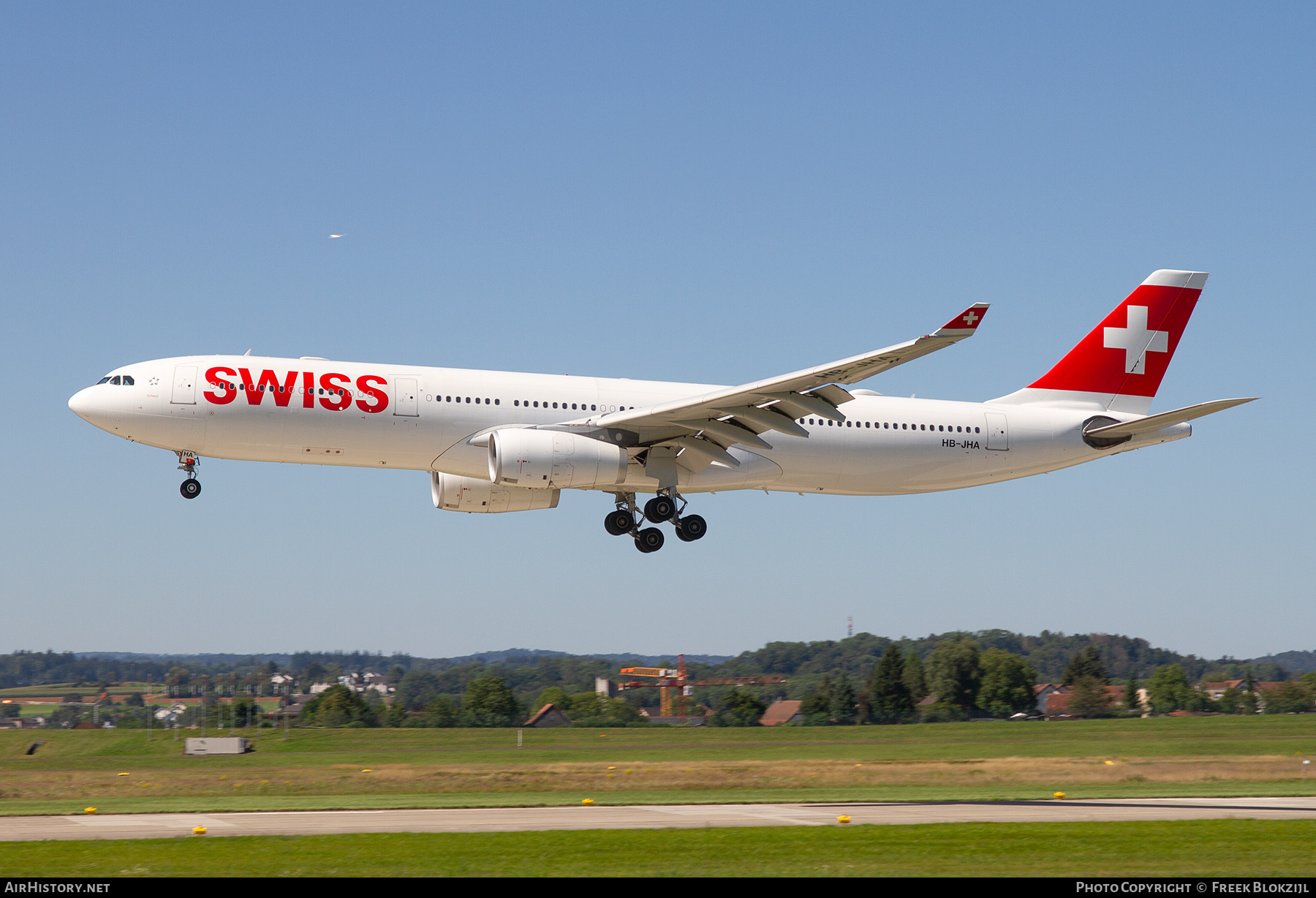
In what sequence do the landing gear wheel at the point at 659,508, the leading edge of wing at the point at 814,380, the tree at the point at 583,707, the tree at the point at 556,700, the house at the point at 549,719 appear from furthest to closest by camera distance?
1. the tree at the point at 556,700
2. the tree at the point at 583,707
3. the house at the point at 549,719
4. the landing gear wheel at the point at 659,508
5. the leading edge of wing at the point at 814,380

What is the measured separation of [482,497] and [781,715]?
22.1 meters

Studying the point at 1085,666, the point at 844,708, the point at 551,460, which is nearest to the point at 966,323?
the point at 551,460

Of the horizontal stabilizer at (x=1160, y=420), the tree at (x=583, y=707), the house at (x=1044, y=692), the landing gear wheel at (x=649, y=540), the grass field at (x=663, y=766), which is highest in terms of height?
the horizontal stabilizer at (x=1160, y=420)

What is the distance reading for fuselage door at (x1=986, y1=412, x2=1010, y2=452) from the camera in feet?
112

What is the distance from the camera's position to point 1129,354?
3691cm

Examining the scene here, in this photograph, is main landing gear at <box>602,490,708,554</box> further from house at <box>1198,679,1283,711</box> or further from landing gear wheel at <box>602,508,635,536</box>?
house at <box>1198,679,1283,711</box>

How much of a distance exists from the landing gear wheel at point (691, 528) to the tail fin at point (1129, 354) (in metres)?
9.90

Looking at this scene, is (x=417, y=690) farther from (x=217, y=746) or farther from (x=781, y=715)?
(x=217, y=746)

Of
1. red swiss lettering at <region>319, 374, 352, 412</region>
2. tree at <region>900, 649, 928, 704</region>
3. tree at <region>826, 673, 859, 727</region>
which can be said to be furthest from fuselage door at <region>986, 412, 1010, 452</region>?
tree at <region>900, 649, 928, 704</region>

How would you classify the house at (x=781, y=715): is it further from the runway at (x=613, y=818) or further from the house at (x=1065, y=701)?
the runway at (x=613, y=818)

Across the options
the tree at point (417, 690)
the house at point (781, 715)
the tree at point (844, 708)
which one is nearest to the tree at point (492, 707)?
the tree at point (417, 690)

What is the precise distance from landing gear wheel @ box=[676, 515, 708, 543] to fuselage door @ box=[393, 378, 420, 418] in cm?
742

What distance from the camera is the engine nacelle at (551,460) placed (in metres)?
28.9

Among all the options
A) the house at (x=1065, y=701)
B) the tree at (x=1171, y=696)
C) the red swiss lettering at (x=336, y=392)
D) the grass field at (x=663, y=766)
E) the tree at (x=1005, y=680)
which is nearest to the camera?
the red swiss lettering at (x=336, y=392)
